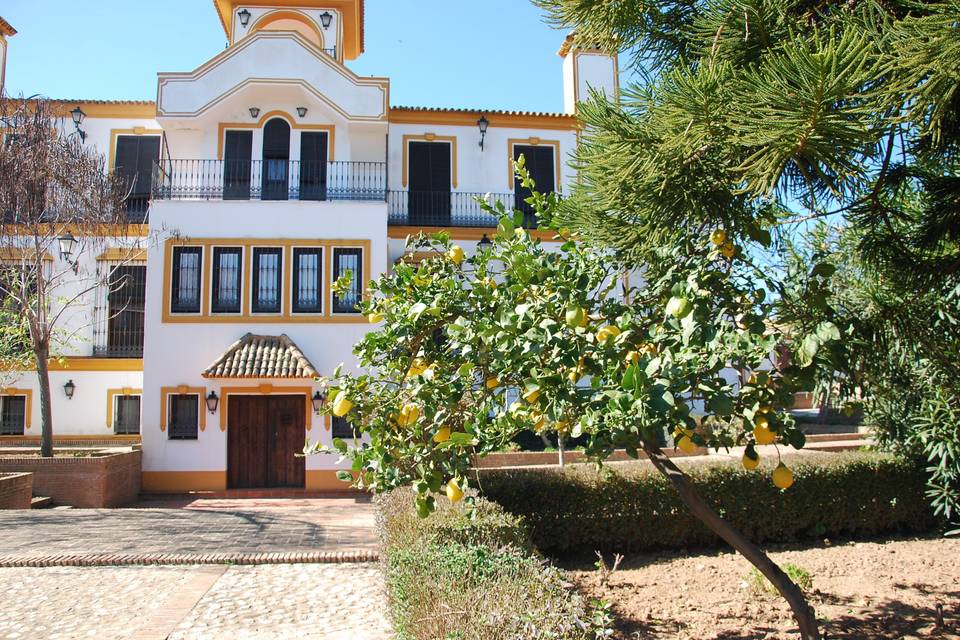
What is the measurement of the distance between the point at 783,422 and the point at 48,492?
1520 centimetres

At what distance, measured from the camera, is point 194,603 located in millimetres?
6715

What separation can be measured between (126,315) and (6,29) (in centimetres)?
1001

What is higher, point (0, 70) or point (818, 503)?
point (0, 70)

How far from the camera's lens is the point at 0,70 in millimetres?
21078

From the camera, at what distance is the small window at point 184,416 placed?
16.6m

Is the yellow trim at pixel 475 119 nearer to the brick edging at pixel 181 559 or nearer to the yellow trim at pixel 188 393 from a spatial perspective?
the yellow trim at pixel 188 393

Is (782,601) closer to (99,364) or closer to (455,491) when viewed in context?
(455,491)

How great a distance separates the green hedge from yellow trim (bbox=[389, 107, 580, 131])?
43.1ft

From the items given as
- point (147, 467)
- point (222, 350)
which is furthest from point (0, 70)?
point (147, 467)

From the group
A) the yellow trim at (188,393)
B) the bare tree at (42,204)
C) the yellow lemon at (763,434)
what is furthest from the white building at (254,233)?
the yellow lemon at (763,434)

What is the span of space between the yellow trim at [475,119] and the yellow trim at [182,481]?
435 inches

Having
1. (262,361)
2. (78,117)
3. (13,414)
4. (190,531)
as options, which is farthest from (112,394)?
(190,531)

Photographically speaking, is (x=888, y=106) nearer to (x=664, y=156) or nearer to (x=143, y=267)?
(x=664, y=156)

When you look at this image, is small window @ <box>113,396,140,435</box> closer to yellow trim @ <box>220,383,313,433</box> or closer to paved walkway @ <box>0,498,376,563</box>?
yellow trim @ <box>220,383,313,433</box>
